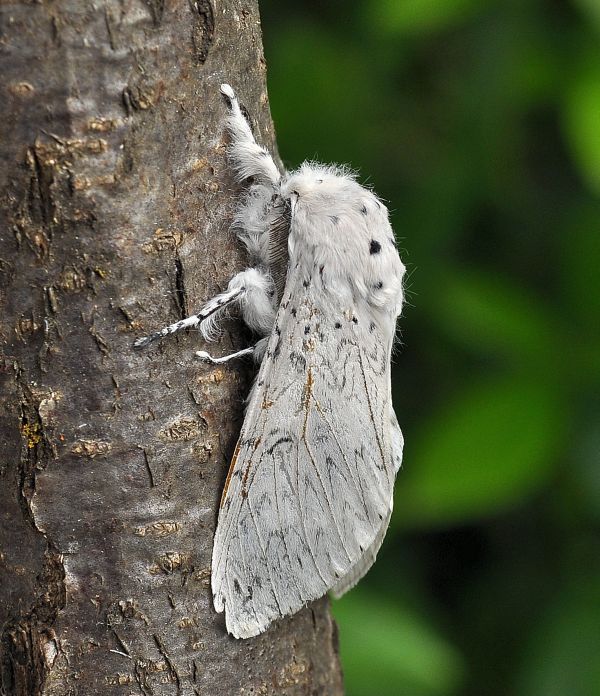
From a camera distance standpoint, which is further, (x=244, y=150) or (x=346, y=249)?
(x=346, y=249)

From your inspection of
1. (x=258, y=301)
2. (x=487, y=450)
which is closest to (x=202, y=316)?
(x=258, y=301)

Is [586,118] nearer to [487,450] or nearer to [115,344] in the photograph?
[487,450]

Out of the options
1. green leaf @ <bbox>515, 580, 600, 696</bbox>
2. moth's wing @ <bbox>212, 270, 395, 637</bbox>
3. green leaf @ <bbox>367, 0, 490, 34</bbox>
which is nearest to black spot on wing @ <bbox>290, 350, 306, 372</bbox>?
moth's wing @ <bbox>212, 270, 395, 637</bbox>

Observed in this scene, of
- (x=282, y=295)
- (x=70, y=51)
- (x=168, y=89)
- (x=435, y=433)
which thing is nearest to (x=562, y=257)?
(x=435, y=433)

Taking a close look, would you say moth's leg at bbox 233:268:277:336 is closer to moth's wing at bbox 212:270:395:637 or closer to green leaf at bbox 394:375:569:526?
moth's wing at bbox 212:270:395:637

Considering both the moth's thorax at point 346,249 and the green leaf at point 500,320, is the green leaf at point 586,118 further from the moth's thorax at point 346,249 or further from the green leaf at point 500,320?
the moth's thorax at point 346,249

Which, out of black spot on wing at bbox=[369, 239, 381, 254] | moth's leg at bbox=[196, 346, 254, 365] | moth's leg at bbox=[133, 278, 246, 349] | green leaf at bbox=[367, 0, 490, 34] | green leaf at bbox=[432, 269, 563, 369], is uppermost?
green leaf at bbox=[367, 0, 490, 34]
